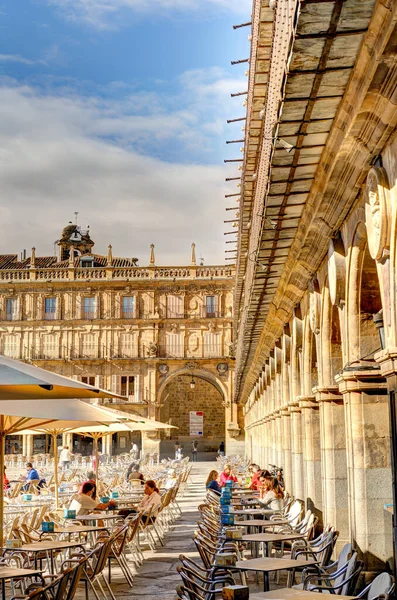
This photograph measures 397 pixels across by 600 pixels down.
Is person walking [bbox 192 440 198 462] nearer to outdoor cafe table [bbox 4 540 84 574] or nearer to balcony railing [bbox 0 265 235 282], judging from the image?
balcony railing [bbox 0 265 235 282]

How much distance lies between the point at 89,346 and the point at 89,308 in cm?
250

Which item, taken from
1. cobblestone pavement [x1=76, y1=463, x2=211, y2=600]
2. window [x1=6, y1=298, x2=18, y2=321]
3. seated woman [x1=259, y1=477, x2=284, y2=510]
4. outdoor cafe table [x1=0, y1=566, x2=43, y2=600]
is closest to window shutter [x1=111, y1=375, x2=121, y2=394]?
window [x1=6, y1=298, x2=18, y2=321]

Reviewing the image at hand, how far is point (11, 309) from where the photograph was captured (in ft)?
175

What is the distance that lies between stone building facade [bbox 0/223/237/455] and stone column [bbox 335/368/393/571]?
42474 mm

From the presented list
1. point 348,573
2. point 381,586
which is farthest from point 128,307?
point 381,586

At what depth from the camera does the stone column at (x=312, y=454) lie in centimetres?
Answer: 1166

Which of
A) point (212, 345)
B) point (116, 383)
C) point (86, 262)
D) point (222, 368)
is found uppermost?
point (86, 262)

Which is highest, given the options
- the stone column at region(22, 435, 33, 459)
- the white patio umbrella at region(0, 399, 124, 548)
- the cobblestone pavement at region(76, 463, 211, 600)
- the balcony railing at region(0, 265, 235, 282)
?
the balcony railing at region(0, 265, 235, 282)

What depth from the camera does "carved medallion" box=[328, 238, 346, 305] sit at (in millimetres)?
7938

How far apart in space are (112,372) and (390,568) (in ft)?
147

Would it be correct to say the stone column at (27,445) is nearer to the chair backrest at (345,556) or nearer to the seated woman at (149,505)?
the seated woman at (149,505)

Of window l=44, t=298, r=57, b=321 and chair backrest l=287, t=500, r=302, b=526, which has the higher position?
window l=44, t=298, r=57, b=321

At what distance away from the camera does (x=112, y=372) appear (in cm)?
5147

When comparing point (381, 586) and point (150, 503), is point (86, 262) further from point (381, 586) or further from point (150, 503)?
point (381, 586)
